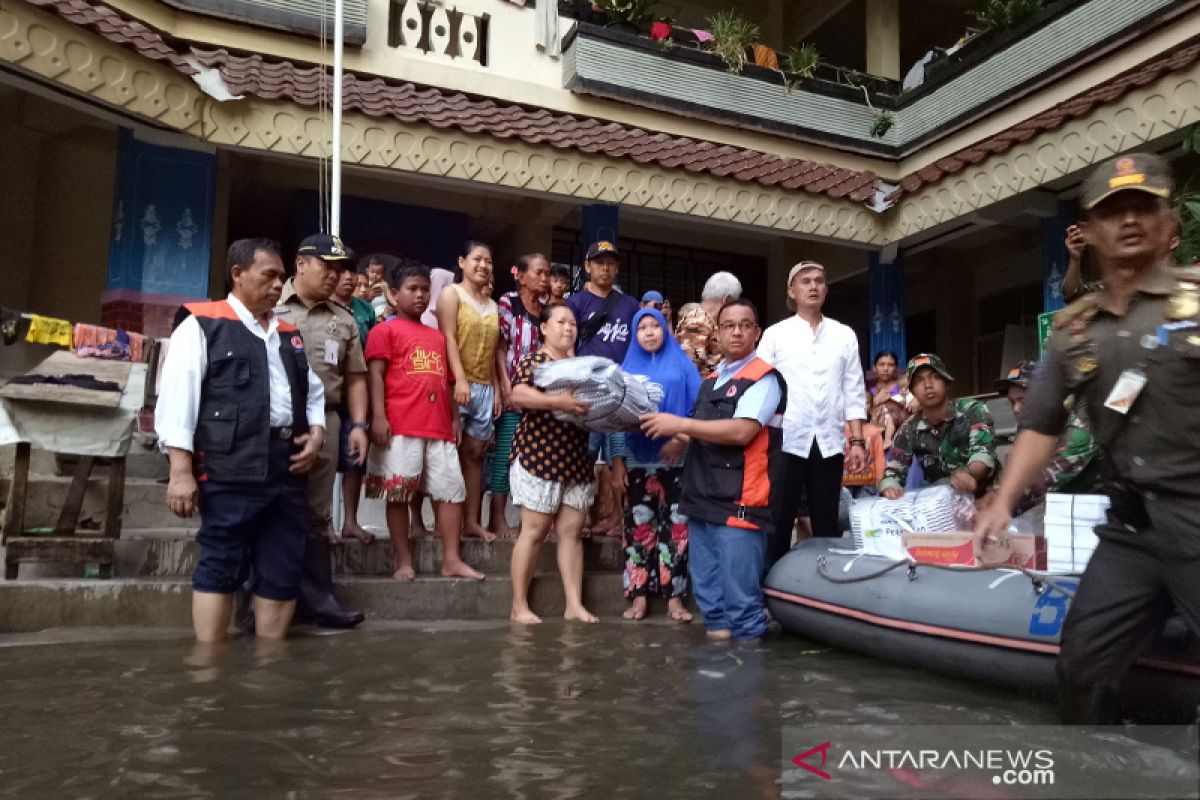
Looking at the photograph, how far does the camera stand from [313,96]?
8359 millimetres

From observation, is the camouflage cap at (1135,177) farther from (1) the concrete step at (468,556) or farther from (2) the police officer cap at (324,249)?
(1) the concrete step at (468,556)

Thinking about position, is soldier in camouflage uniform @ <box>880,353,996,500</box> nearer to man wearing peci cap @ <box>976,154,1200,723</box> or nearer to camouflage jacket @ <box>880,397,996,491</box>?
camouflage jacket @ <box>880,397,996,491</box>

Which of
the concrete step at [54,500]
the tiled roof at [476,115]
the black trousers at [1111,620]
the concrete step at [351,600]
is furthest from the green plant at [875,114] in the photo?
the black trousers at [1111,620]

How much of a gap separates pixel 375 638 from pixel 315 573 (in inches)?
21.5

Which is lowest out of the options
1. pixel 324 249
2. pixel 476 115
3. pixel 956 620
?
pixel 956 620

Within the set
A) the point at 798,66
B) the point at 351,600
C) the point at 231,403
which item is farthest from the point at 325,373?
the point at 798,66

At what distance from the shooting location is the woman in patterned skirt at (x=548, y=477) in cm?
507

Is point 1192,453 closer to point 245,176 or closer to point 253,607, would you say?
point 253,607

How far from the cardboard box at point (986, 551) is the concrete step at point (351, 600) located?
177cm

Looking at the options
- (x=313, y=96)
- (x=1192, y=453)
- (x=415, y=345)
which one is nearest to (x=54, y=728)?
(x=415, y=345)

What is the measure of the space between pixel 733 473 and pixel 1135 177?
2.44 meters

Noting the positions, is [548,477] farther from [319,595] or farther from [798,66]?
[798,66]

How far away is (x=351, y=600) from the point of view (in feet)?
16.9

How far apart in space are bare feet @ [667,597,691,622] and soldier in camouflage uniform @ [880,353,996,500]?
134 centimetres
